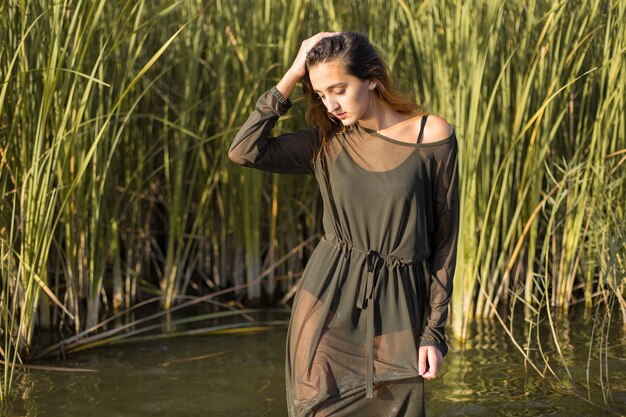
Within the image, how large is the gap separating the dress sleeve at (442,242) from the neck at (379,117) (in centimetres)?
16

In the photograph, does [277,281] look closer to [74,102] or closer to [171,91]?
[171,91]

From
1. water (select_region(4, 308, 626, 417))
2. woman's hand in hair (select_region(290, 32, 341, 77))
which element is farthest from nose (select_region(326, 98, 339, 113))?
water (select_region(4, 308, 626, 417))

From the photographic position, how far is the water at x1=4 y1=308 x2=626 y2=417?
11.7ft

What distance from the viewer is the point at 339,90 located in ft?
7.77

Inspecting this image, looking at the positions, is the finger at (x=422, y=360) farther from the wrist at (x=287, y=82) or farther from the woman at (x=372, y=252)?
the wrist at (x=287, y=82)

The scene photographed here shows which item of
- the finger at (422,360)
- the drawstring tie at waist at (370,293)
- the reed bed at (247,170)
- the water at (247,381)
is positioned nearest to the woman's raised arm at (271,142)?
the drawstring tie at waist at (370,293)

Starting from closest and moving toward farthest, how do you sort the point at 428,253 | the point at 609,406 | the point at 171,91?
the point at 428,253
the point at 609,406
the point at 171,91

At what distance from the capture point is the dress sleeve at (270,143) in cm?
250

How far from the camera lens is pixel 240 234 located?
17.0 feet

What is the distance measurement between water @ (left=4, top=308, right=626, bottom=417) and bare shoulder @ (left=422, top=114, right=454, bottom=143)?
4.73 ft

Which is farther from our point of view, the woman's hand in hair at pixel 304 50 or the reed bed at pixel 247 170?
the reed bed at pixel 247 170

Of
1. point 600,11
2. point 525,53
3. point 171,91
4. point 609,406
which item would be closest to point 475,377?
point 609,406

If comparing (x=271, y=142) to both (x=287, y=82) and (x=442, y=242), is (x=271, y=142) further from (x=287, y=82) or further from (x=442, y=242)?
(x=442, y=242)

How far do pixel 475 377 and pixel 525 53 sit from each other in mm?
1593
